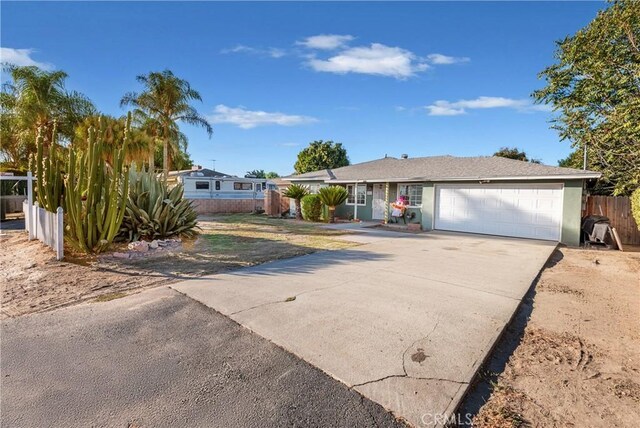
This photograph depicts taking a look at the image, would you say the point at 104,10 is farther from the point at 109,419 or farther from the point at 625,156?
the point at 625,156

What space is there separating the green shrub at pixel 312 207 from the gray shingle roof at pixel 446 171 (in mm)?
1782

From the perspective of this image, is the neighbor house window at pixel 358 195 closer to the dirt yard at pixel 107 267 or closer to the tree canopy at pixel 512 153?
the dirt yard at pixel 107 267

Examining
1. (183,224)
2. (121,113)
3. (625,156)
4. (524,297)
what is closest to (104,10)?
(183,224)

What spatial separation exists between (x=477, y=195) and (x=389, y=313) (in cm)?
1106

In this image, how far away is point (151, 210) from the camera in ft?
28.3

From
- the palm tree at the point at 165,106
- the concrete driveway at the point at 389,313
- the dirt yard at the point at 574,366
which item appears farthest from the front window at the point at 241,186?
the dirt yard at the point at 574,366

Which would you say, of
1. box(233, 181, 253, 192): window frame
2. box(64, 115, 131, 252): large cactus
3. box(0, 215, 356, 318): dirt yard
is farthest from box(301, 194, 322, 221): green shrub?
box(64, 115, 131, 252): large cactus

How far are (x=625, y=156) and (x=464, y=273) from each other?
1213 centimetres

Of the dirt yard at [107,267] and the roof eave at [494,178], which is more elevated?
the roof eave at [494,178]

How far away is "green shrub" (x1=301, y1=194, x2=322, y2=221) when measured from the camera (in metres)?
17.6

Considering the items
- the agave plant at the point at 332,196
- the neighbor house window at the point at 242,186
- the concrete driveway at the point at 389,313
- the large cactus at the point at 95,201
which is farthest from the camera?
the neighbor house window at the point at 242,186

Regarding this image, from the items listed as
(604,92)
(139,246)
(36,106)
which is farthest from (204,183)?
(604,92)

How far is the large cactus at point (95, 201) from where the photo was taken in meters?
7.17

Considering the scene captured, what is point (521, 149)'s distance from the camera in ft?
107
